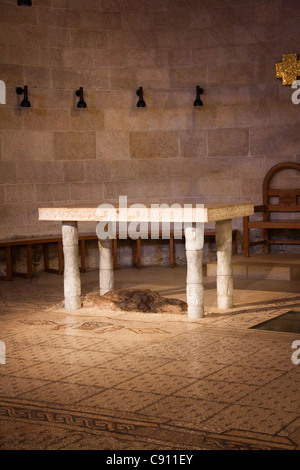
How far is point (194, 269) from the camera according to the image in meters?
5.66

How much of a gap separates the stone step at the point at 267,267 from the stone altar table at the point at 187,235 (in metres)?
1.69

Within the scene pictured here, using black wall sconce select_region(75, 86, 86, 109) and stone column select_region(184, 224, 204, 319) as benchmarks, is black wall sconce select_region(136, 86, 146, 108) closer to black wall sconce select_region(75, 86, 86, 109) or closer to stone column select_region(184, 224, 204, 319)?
black wall sconce select_region(75, 86, 86, 109)

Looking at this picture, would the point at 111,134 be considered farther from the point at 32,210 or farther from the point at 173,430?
the point at 173,430

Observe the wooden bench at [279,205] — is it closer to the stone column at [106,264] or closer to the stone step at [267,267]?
the stone step at [267,267]

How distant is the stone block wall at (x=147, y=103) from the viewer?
350 inches

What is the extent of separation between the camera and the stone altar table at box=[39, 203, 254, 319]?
5.55 metres

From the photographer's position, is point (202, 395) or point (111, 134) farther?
point (111, 134)

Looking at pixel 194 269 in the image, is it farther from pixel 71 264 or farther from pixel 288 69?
pixel 288 69

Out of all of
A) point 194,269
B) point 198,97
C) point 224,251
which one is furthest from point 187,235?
point 198,97

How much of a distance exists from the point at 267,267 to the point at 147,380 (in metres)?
4.06

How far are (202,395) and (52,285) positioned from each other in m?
4.48
